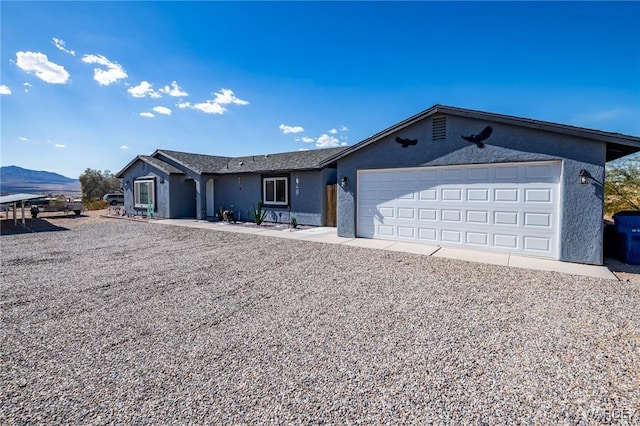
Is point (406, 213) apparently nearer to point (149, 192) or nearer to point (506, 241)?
point (506, 241)

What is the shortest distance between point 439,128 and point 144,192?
1853 cm

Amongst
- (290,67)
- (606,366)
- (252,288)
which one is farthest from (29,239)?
(606,366)

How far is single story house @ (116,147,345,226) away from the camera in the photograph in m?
14.5

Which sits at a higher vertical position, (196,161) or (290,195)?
(196,161)

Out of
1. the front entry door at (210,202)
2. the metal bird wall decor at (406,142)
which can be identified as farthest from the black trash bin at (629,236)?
the front entry door at (210,202)

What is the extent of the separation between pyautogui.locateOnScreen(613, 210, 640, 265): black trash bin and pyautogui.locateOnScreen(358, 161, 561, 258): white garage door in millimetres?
1550

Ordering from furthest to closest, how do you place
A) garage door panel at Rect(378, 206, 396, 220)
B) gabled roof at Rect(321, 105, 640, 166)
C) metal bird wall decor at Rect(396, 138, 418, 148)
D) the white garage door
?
garage door panel at Rect(378, 206, 396, 220) < metal bird wall decor at Rect(396, 138, 418, 148) < the white garage door < gabled roof at Rect(321, 105, 640, 166)

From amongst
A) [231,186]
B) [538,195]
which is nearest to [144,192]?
[231,186]

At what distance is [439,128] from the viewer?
8.96 metres

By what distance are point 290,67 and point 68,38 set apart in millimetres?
8805

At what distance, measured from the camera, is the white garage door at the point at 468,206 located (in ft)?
25.2

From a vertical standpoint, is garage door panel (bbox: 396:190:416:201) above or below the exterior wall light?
below

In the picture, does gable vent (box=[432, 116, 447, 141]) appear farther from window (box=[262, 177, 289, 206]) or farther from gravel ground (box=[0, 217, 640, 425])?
window (box=[262, 177, 289, 206])

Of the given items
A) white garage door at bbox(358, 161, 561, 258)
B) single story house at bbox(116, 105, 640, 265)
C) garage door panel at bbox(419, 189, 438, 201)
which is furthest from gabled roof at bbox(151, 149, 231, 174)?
garage door panel at bbox(419, 189, 438, 201)
